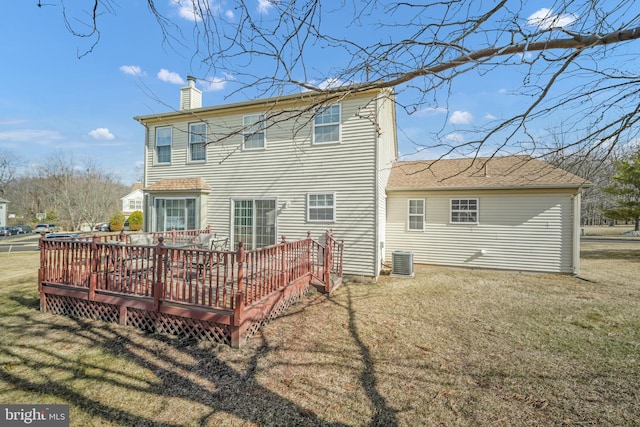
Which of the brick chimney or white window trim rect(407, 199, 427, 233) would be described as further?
the brick chimney

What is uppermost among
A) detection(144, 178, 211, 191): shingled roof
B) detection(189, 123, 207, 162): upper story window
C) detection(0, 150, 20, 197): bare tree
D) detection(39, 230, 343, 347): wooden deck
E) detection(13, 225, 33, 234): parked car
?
detection(0, 150, 20, 197): bare tree

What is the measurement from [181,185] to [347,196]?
6428 mm

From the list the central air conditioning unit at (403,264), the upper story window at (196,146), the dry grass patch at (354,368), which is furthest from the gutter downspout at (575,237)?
the upper story window at (196,146)

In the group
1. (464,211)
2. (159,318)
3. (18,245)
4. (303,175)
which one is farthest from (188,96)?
(18,245)

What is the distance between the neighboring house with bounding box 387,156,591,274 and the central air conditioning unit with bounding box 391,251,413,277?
205cm

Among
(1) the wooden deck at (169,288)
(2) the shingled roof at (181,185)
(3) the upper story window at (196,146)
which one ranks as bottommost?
(1) the wooden deck at (169,288)

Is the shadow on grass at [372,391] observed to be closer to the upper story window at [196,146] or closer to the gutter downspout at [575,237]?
the upper story window at [196,146]

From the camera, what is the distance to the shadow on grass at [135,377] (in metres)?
2.85

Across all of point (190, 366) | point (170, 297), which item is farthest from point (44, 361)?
point (190, 366)

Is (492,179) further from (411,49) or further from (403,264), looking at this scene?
(411,49)

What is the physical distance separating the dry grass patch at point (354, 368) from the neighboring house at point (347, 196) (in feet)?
11.7

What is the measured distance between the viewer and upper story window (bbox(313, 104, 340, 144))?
899 cm

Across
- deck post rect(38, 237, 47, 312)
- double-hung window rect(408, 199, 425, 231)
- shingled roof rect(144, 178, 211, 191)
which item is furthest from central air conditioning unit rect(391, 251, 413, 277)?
deck post rect(38, 237, 47, 312)

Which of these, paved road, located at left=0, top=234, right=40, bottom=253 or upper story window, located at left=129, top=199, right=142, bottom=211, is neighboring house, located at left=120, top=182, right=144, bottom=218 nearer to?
upper story window, located at left=129, top=199, right=142, bottom=211
